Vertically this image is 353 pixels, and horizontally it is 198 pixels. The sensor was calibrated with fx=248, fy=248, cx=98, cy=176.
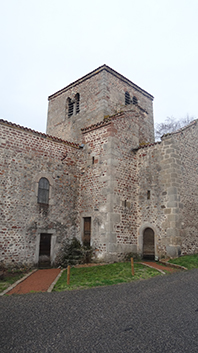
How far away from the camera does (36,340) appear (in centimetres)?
425

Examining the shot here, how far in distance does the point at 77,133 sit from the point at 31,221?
787 centimetres

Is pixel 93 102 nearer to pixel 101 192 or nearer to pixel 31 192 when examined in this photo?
pixel 101 192

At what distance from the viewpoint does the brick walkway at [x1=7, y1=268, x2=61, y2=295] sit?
24.8 ft

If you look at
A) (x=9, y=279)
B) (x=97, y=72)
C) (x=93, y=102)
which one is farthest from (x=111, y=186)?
(x=97, y=72)

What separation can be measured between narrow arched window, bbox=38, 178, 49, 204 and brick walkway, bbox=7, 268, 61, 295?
3.19 meters

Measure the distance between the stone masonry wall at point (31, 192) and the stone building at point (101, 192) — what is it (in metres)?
0.04

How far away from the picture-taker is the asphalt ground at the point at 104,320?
406 cm

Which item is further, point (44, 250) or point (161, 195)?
point (161, 195)

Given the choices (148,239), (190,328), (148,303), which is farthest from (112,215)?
(190,328)

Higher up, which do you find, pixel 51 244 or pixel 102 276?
pixel 51 244

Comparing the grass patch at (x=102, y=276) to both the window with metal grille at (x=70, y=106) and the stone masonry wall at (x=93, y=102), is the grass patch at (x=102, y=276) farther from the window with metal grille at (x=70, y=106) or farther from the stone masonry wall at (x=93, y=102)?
the window with metal grille at (x=70, y=106)

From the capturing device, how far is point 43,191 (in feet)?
39.0

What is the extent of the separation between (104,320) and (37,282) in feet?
13.7

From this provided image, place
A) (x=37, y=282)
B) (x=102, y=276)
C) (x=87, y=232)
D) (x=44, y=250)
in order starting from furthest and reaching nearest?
(x=87, y=232), (x=44, y=250), (x=102, y=276), (x=37, y=282)
